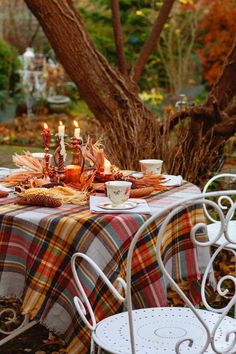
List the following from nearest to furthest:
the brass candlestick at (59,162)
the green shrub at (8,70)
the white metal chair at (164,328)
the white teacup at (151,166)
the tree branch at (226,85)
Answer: the white metal chair at (164,328) → the brass candlestick at (59,162) → the white teacup at (151,166) → the tree branch at (226,85) → the green shrub at (8,70)

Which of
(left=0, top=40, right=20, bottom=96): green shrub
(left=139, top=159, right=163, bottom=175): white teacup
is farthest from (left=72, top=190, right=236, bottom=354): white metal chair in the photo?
(left=0, top=40, right=20, bottom=96): green shrub

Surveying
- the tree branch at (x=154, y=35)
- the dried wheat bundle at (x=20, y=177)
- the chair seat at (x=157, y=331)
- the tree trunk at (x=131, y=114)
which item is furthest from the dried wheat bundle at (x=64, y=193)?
the tree branch at (x=154, y=35)

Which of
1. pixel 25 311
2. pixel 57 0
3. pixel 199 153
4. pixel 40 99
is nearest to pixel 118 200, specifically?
pixel 25 311

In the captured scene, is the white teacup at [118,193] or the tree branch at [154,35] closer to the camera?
the white teacup at [118,193]

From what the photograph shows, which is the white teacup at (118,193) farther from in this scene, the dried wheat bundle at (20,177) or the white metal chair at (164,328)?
the dried wheat bundle at (20,177)

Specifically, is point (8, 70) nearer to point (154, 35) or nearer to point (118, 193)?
point (154, 35)

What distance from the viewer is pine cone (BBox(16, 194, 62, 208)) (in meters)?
3.21

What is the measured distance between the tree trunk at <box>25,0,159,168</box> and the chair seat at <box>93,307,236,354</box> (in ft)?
9.30

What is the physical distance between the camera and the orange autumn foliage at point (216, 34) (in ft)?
42.8

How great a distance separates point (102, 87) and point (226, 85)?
0.94 metres

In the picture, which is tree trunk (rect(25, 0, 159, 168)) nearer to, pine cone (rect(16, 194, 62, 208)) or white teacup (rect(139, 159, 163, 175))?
white teacup (rect(139, 159, 163, 175))

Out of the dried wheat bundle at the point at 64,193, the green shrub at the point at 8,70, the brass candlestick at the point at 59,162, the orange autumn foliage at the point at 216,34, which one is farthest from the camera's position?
the orange autumn foliage at the point at 216,34

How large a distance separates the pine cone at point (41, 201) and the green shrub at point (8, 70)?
946cm

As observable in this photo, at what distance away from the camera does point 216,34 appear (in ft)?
44.7
